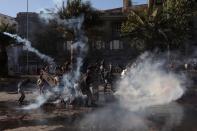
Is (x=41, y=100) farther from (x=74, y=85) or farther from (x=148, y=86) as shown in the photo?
(x=148, y=86)

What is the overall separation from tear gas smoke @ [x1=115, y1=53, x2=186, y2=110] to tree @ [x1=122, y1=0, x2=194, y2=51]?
13.0 meters

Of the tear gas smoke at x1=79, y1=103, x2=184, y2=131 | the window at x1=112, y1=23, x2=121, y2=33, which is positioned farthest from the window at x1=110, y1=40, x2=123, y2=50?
the tear gas smoke at x1=79, y1=103, x2=184, y2=131

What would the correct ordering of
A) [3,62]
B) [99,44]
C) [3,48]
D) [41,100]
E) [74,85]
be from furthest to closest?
[99,44] → [3,48] → [3,62] → [41,100] → [74,85]

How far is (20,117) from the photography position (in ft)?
55.0

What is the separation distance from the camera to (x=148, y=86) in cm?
2355

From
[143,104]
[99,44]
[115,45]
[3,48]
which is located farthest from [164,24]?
[143,104]

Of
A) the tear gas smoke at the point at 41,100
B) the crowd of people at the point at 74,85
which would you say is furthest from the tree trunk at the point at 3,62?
the tear gas smoke at the point at 41,100

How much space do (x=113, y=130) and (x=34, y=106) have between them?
24.4 feet

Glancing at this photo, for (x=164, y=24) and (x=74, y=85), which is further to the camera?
(x=164, y=24)

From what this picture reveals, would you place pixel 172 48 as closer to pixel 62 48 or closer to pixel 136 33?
pixel 136 33

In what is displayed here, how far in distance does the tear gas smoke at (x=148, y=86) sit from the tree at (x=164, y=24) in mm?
12967

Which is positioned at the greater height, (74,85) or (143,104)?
(74,85)

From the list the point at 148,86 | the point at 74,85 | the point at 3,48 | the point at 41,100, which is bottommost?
the point at 41,100

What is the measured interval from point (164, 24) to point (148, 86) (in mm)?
16672
